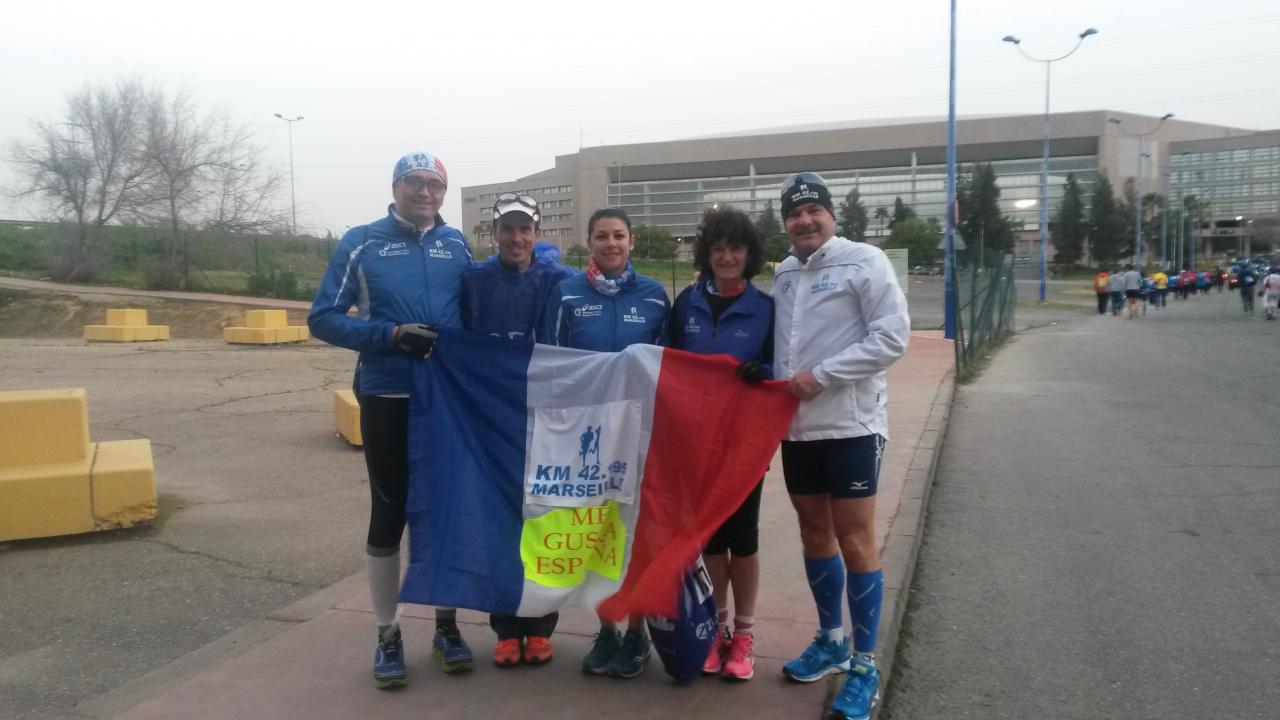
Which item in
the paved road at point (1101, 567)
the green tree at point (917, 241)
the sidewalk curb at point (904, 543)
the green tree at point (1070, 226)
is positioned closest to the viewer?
the paved road at point (1101, 567)

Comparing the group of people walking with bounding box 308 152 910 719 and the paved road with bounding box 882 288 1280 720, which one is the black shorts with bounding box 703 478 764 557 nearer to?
the group of people walking with bounding box 308 152 910 719

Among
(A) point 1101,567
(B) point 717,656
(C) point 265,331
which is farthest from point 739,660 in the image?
(C) point 265,331

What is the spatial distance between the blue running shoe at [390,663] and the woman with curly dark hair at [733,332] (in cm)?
119

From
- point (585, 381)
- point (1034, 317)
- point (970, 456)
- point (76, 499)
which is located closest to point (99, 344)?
point (76, 499)

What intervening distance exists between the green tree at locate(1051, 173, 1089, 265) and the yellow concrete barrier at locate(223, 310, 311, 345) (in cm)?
8786

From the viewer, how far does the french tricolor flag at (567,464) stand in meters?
3.62

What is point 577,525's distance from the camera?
3734 mm

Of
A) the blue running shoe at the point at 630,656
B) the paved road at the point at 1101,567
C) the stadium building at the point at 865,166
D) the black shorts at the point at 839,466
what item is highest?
the stadium building at the point at 865,166

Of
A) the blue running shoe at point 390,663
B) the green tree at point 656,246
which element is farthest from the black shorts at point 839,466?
the green tree at point 656,246

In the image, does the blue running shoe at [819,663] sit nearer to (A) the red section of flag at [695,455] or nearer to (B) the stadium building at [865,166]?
(A) the red section of flag at [695,455]

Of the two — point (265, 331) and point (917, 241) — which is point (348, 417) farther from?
point (917, 241)

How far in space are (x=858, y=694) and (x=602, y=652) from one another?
3.36ft

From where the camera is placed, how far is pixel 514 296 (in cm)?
397

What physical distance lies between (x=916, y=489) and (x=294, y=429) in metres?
6.63
